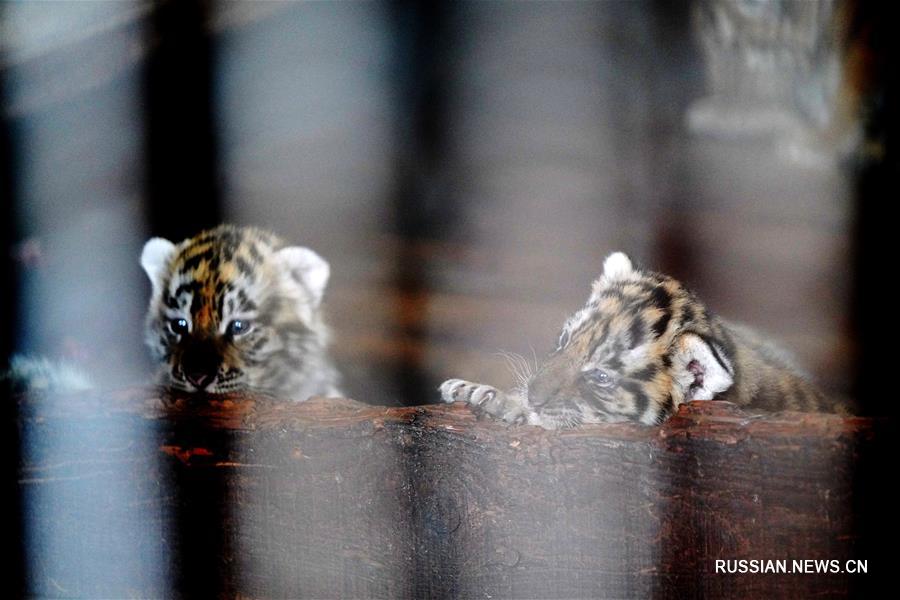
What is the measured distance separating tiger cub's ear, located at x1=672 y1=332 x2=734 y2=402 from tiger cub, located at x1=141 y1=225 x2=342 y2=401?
742mm

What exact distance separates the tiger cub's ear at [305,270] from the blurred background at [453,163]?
0.22 meters

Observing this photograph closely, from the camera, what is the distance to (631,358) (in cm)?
130

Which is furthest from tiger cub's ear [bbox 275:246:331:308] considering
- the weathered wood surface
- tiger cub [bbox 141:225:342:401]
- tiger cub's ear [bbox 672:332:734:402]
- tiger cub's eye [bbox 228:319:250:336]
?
tiger cub's ear [bbox 672:332:734:402]

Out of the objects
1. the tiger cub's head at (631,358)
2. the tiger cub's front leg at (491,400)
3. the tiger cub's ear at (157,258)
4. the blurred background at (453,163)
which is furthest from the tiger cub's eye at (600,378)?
the tiger cub's ear at (157,258)

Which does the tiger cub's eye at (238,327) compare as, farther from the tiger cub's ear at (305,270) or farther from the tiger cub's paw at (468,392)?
the tiger cub's paw at (468,392)

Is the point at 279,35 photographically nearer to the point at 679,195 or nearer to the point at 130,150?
the point at 130,150

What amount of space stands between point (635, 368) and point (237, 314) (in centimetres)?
75

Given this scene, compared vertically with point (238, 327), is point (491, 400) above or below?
below

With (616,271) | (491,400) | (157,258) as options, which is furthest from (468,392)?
(157,258)

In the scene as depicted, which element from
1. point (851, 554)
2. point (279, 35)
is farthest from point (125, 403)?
point (851, 554)

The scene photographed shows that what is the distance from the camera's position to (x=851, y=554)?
1.12 m

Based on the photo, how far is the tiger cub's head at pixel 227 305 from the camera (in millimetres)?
1577

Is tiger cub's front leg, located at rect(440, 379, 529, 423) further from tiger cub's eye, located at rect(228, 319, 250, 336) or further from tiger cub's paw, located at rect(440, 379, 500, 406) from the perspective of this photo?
tiger cub's eye, located at rect(228, 319, 250, 336)

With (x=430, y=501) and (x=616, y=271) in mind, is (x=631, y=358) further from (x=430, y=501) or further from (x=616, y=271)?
(x=430, y=501)
